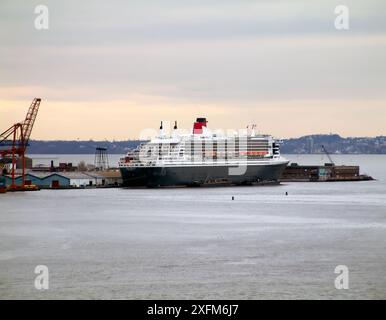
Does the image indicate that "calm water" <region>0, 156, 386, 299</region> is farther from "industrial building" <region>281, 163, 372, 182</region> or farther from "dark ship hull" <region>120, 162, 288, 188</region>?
"industrial building" <region>281, 163, 372, 182</region>

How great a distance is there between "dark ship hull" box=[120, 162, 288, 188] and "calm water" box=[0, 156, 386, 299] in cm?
1575

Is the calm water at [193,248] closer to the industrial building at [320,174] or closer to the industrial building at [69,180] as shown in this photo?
the industrial building at [69,180]

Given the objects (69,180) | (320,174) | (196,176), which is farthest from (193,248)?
(320,174)

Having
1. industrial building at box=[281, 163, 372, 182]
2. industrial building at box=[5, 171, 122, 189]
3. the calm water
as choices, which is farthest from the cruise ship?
the calm water

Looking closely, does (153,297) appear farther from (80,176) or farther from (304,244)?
(80,176)

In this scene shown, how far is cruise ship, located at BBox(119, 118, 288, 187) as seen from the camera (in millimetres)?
62938

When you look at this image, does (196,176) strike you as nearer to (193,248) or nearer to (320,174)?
(320,174)

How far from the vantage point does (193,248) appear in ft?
86.9

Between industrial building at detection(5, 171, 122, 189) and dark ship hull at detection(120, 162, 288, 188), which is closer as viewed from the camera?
industrial building at detection(5, 171, 122, 189)

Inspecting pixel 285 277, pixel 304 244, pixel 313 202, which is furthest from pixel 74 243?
pixel 313 202

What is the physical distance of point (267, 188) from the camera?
63500mm

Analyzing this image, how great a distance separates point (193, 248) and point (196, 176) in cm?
3785

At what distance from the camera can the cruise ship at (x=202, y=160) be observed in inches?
2478
